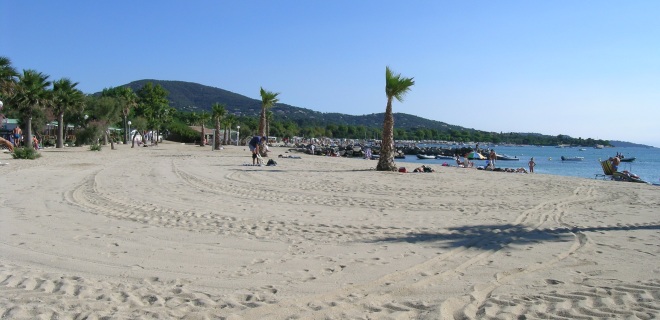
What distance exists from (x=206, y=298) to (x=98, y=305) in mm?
869

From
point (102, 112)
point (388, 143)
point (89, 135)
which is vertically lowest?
point (89, 135)

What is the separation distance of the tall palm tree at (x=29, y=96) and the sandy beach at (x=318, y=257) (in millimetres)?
24743

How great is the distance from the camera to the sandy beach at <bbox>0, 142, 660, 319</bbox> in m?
4.09

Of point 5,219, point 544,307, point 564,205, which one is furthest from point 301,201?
point 544,307

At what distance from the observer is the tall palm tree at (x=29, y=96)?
32.0 metres

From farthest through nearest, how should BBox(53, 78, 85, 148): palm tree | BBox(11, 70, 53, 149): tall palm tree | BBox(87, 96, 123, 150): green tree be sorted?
BBox(87, 96, 123, 150): green tree < BBox(53, 78, 85, 148): palm tree < BBox(11, 70, 53, 149): tall palm tree

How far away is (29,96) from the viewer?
32.5 meters

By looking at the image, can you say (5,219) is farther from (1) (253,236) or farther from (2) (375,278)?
(2) (375,278)

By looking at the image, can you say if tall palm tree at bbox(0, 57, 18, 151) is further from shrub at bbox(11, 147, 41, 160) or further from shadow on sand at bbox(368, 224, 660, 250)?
shadow on sand at bbox(368, 224, 660, 250)

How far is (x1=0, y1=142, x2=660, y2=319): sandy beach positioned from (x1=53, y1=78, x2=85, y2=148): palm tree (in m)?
31.5

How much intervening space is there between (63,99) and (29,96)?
662 cm

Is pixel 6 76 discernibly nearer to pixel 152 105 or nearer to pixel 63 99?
pixel 63 99

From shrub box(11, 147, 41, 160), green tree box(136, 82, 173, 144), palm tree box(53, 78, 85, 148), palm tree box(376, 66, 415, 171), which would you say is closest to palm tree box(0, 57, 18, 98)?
shrub box(11, 147, 41, 160)

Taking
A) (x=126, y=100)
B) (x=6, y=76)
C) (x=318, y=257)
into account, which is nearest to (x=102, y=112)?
→ (x=126, y=100)
